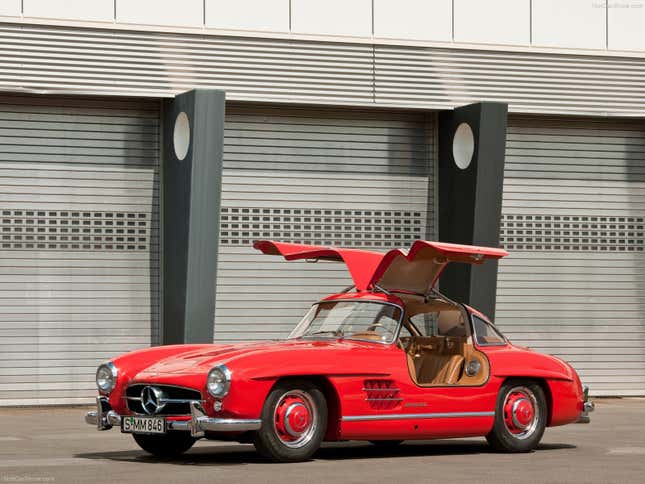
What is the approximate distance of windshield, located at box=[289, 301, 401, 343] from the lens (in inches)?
462

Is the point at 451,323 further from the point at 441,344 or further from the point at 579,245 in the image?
the point at 579,245

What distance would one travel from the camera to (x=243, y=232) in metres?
20.5

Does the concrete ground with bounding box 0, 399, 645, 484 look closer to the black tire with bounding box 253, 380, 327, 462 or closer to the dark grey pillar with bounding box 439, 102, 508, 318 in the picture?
the black tire with bounding box 253, 380, 327, 462

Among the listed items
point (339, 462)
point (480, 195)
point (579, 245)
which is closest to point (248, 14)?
point (480, 195)

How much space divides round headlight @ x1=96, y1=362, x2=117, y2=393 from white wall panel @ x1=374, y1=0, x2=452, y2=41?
10.6 meters

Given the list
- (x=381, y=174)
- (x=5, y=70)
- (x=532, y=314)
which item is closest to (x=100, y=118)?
(x=5, y=70)

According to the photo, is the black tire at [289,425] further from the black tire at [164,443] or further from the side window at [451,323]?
the side window at [451,323]

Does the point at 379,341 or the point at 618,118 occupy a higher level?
the point at 618,118

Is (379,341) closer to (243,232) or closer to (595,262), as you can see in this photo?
(243,232)

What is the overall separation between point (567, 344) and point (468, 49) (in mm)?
4901

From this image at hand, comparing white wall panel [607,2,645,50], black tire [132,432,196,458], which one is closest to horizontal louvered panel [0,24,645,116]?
white wall panel [607,2,645,50]

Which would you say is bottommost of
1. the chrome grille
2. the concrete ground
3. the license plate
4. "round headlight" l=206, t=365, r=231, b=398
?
the concrete ground

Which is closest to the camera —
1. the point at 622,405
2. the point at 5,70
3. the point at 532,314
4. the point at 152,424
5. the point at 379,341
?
the point at 152,424

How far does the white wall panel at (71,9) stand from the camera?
1916 cm
